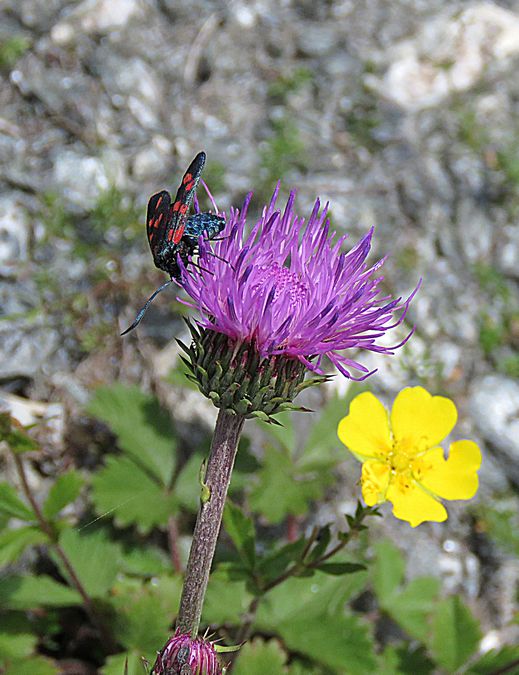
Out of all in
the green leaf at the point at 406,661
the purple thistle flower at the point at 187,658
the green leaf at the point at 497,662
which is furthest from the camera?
the green leaf at the point at 406,661

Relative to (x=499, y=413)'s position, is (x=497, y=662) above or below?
below

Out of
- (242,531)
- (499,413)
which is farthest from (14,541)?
(499,413)

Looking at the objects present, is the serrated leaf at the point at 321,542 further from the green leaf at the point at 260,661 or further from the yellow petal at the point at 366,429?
the green leaf at the point at 260,661

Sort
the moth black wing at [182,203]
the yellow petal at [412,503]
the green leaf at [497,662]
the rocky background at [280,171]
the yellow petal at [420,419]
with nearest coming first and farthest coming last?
1. the moth black wing at [182,203]
2. the yellow petal at [412,503]
3. the yellow petal at [420,419]
4. the green leaf at [497,662]
5. the rocky background at [280,171]

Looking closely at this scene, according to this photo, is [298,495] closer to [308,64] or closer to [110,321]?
[110,321]

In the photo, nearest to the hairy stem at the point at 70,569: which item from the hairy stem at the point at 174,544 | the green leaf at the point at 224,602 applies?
the hairy stem at the point at 174,544

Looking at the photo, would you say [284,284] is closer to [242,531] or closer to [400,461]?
[400,461]
